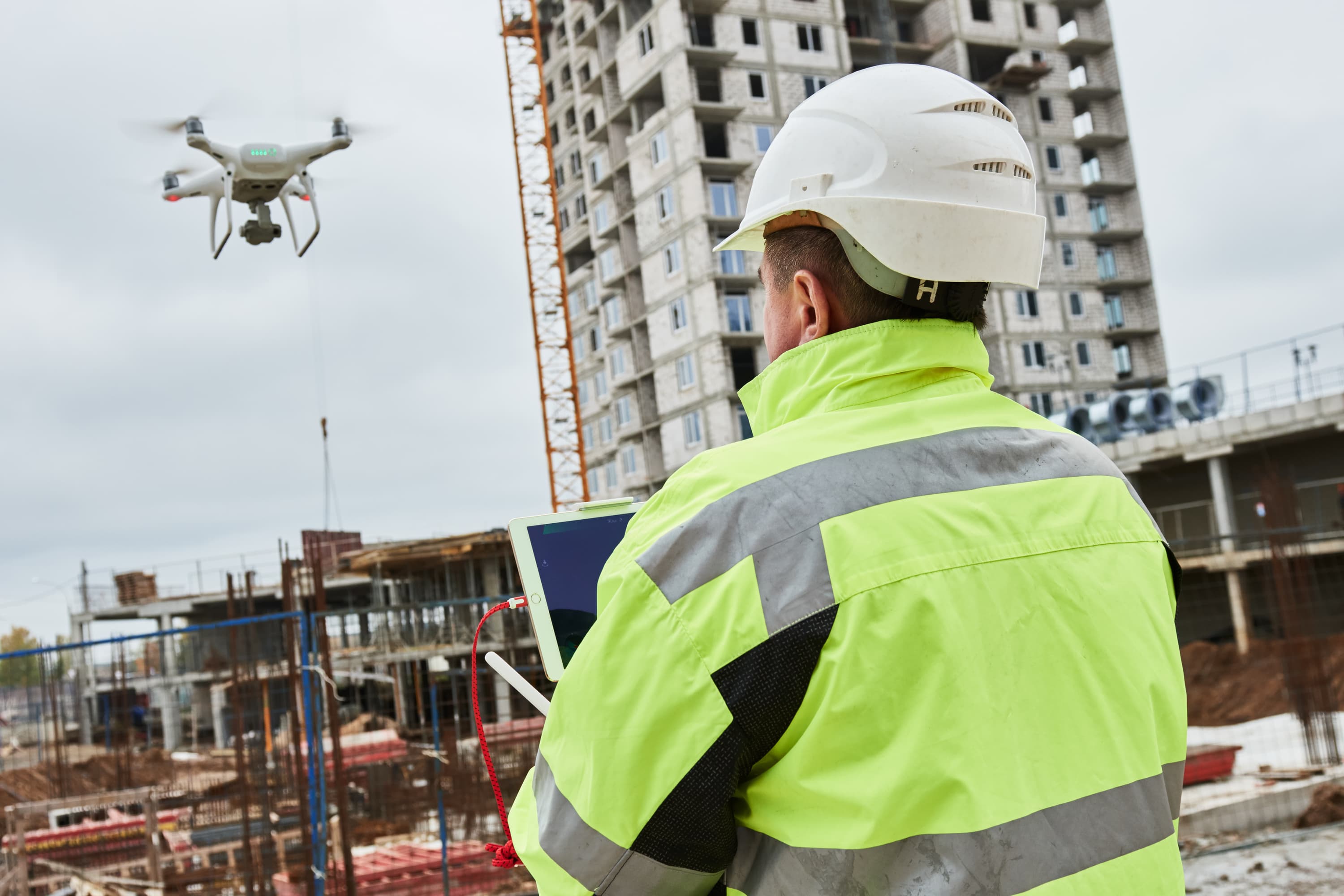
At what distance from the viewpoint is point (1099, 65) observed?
150ft

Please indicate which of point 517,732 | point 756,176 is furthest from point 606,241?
point 756,176

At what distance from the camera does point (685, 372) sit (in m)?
40.1

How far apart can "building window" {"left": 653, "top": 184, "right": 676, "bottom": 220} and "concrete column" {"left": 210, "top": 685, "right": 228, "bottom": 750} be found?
2272 centimetres

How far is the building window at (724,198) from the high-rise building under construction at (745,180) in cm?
8

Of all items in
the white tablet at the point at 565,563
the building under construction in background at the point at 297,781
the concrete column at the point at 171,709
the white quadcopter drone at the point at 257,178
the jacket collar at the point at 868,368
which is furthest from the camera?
the concrete column at the point at 171,709

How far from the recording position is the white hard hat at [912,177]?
1375 mm

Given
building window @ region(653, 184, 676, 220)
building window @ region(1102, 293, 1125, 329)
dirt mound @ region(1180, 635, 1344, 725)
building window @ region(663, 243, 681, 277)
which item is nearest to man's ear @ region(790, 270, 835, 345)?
dirt mound @ region(1180, 635, 1344, 725)

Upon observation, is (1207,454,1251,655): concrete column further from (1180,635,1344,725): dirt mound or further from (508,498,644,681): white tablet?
(508,498,644,681): white tablet

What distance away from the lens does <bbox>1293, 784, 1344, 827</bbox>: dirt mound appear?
7.50m

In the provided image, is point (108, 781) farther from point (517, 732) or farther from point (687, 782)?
point (687, 782)

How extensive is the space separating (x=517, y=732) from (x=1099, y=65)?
45336 millimetres

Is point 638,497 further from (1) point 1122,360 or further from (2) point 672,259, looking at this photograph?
(1) point 1122,360

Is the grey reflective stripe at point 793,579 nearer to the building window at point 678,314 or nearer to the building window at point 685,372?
the building window at point 685,372

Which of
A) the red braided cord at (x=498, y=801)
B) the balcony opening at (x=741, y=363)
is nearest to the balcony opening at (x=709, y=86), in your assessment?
the balcony opening at (x=741, y=363)
